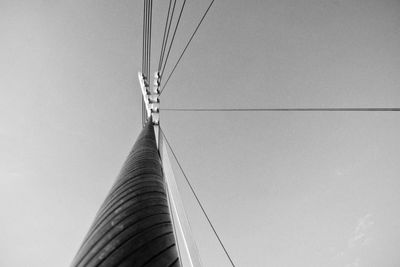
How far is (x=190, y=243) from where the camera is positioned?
149 inches

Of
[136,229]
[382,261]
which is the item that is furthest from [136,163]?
[382,261]

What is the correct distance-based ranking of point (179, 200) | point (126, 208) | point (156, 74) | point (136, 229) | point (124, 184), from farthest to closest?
point (156, 74) < point (179, 200) < point (124, 184) < point (126, 208) < point (136, 229)

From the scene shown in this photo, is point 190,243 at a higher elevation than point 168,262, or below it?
higher

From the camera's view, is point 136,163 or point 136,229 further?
point 136,163

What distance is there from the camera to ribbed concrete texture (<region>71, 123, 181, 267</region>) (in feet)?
4.81

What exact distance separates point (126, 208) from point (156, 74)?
717 cm

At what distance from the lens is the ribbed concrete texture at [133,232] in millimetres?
1465

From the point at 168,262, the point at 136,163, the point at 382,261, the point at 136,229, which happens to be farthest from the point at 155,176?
the point at 382,261

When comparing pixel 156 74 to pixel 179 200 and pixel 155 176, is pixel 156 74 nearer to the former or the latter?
pixel 179 200

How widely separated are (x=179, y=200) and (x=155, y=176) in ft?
5.82

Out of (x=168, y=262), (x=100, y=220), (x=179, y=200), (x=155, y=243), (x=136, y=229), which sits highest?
(x=179, y=200)

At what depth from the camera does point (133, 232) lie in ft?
5.34

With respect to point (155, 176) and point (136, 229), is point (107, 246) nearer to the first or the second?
point (136, 229)

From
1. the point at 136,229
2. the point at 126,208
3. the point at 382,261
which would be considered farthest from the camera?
the point at 382,261
